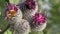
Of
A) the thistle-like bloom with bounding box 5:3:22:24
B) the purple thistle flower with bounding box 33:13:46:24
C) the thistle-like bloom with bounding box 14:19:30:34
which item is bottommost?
the thistle-like bloom with bounding box 14:19:30:34

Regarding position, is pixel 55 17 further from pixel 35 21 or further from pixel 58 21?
pixel 35 21

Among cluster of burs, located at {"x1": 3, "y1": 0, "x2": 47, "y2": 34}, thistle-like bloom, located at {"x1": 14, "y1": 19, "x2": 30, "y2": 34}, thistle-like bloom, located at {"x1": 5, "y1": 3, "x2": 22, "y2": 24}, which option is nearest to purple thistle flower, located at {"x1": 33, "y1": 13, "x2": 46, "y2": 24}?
cluster of burs, located at {"x1": 3, "y1": 0, "x2": 47, "y2": 34}

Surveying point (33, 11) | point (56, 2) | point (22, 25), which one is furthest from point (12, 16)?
point (56, 2)

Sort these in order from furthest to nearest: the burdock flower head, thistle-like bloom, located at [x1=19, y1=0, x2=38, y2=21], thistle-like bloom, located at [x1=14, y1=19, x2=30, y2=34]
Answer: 1. thistle-like bloom, located at [x1=19, y1=0, x2=38, y2=21]
2. thistle-like bloom, located at [x1=14, y1=19, x2=30, y2=34]
3. the burdock flower head

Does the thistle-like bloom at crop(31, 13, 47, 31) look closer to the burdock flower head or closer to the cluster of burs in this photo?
the cluster of burs

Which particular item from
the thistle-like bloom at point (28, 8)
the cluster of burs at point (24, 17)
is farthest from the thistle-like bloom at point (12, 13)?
the thistle-like bloom at point (28, 8)

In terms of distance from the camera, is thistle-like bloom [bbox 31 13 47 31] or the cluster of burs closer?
the cluster of burs

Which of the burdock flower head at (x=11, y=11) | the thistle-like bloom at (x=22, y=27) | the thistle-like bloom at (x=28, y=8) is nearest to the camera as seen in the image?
the burdock flower head at (x=11, y=11)

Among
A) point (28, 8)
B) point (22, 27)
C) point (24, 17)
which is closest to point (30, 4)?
point (28, 8)

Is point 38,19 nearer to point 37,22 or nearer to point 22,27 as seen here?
point 37,22

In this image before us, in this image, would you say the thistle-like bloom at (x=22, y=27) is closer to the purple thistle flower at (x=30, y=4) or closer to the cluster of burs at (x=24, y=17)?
the cluster of burs at (x=24, y=17)
